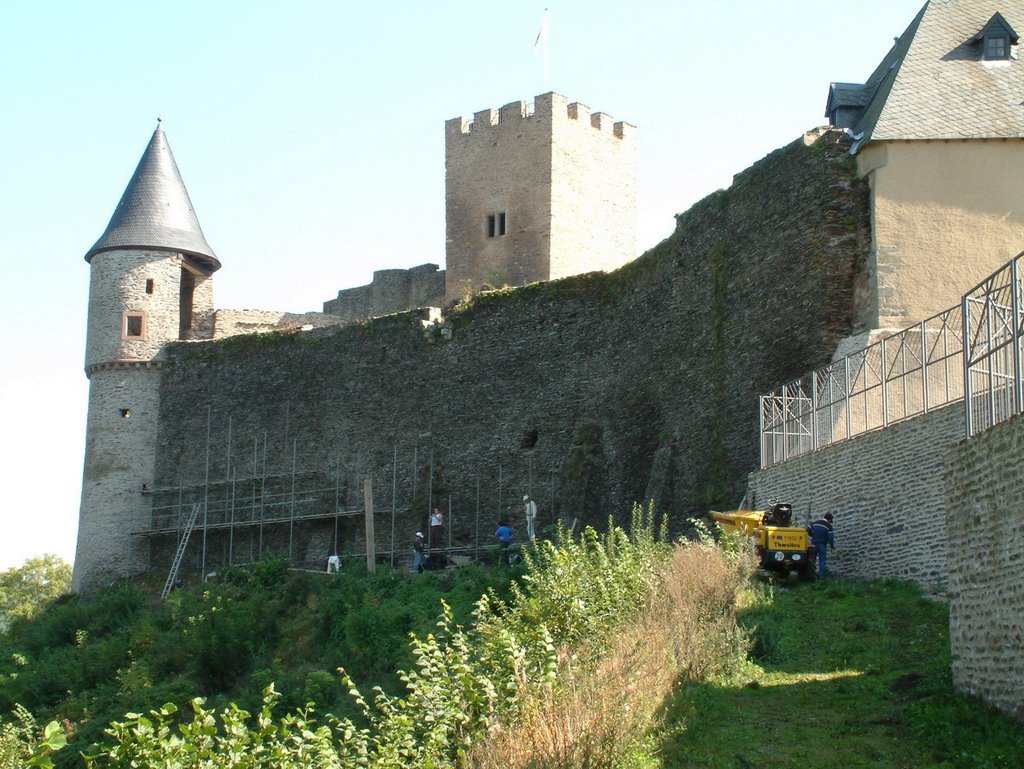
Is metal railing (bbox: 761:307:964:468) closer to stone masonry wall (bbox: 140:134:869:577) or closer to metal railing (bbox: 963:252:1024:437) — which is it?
stone masonry wall (bbox: 140:134:869:577)

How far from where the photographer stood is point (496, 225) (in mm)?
39531

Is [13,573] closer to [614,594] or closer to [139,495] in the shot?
[139,495]

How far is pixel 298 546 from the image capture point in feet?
113

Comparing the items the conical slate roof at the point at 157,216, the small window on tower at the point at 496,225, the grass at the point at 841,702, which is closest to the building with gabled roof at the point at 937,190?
the grass at the point at 841,702

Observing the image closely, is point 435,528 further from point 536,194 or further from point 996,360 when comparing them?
point 996,360

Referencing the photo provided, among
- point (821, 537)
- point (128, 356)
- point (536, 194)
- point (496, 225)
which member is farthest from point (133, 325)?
point (821, 537)

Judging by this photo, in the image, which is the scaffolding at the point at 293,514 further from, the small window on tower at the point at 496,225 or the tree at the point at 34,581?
the tree at the point at 34,581

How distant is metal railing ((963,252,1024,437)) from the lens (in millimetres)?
13047

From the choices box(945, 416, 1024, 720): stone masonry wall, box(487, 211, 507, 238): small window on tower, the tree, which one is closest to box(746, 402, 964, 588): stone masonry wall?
box(945, 416, 1024, 720): stone masonry wall

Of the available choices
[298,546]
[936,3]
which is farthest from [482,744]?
→ [298,546]

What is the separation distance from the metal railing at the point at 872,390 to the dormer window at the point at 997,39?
532cm

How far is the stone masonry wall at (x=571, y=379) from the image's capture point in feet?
79.8

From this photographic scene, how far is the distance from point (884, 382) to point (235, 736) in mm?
11024

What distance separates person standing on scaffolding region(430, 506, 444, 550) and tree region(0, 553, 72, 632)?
3025 cm
